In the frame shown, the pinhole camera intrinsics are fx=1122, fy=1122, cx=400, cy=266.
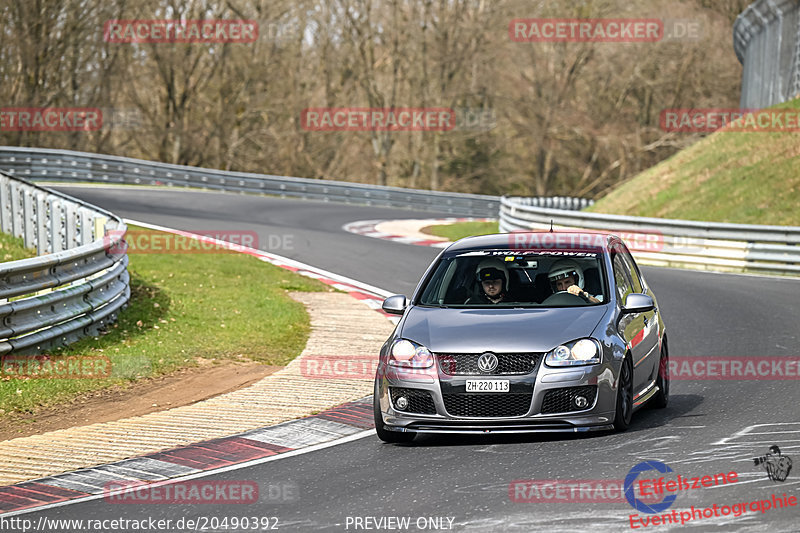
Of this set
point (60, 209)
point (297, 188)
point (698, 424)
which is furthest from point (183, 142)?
point (698, 424)

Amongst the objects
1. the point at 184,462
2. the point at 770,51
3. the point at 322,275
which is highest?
the point at 770,51

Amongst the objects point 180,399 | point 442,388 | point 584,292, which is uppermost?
point 584,292

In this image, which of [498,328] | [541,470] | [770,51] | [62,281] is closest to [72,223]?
[62,281]

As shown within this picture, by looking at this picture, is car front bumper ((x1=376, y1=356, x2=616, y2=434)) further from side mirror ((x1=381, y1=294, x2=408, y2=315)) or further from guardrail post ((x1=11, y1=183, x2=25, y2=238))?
guardrail post ((x1=11, y1=183, x2=25, y2=238))

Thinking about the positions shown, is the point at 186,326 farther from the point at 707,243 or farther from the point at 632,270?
the point at 707,243

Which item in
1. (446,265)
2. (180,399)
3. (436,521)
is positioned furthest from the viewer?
(180,399)

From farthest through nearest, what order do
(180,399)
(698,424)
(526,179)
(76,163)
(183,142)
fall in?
(526,179) < (183,142) < (76,163) < (180,399) < (698,424)

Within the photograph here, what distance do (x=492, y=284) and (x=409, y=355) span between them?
132cm

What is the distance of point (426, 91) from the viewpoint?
6131cm

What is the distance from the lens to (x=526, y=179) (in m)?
64.9

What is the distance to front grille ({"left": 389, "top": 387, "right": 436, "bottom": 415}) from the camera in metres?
7.93

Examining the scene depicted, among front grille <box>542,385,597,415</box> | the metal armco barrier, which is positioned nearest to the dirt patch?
front grille <box>542,385,597,415</box>

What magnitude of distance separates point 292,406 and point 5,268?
10.7ft

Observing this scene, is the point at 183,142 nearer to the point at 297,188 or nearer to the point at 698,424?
the point at 297,188
